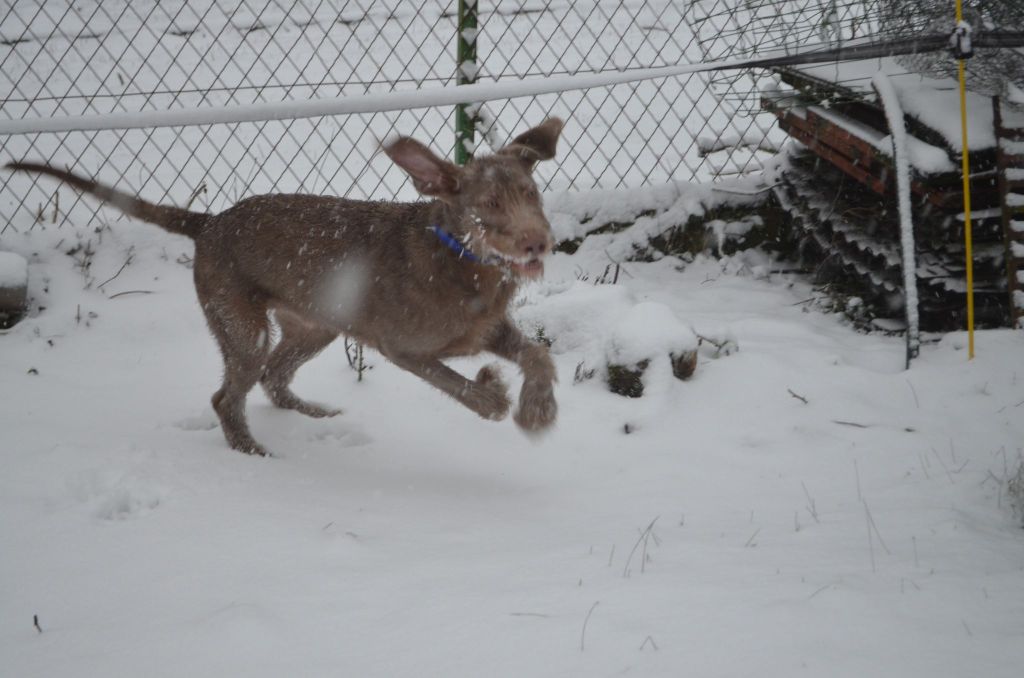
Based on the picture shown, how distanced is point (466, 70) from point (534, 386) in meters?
2.89

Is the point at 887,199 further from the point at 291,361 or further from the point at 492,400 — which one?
the point at 291,361

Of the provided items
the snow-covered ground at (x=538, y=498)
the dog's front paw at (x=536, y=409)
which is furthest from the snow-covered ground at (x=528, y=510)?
A: the dog's front paw at (x=536, y=409)

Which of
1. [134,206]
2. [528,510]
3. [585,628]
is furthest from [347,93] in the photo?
[585,628]

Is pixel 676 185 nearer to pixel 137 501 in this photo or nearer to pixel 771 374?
pixel 771 374

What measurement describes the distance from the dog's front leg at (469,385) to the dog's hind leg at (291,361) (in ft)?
2.62

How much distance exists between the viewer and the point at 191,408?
159 inches

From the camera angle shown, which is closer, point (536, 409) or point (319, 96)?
point (536, 409)

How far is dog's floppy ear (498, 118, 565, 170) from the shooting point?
335cm

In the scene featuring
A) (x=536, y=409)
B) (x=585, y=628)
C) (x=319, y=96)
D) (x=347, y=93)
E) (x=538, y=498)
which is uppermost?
(x=347, y=93)

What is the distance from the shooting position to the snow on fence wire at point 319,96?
576cm

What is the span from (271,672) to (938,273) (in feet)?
12.4

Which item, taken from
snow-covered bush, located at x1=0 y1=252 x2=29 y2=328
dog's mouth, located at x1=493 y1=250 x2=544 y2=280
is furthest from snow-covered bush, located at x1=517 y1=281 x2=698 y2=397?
snow-covered bush, located at x1=0 y1=252 x2=29 y2=328

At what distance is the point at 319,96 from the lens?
25.4 ft

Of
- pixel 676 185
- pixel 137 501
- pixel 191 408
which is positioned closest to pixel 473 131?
pixel 676 185
